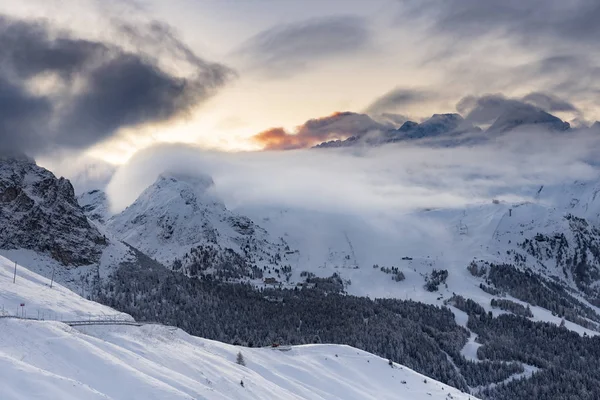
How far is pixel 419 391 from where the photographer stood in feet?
427

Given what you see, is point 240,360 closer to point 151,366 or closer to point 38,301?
point 151,366

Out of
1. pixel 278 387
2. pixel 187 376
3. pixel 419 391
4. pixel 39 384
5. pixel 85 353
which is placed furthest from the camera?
pixel 419 391

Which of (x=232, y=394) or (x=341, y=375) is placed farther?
(x=341, y=375)

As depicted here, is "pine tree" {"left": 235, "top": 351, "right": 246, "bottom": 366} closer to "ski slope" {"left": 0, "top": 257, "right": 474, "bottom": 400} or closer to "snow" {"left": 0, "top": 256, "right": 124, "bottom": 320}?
"ski slope" {"left": 0, "top": 257, "right": 474, "bottom": 400}

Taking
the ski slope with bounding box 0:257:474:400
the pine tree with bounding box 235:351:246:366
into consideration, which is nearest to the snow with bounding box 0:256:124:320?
the ski slope with bounding box 0:257:474:400

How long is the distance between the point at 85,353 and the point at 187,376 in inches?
668

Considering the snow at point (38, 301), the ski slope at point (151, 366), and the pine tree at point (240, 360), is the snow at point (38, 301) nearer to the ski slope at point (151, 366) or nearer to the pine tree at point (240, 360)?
the ski slope at point (151, 366)

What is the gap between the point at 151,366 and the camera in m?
77.2

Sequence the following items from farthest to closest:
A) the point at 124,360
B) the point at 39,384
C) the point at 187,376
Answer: the point at 187,376
the point at 124,360
the point at 39,384

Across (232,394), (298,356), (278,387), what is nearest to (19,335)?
(232,394)

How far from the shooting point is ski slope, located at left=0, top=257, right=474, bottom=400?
62656 millimetres

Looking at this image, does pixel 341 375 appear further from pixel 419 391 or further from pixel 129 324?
pixel 129 324

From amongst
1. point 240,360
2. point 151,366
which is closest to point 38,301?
point 240,360

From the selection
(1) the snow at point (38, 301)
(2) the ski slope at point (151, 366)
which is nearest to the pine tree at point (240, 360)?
(2) the ski slope at point (151, 366)
